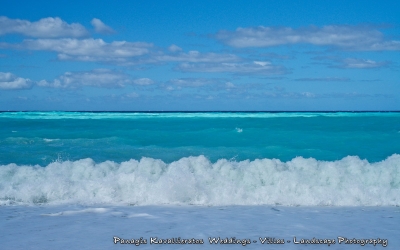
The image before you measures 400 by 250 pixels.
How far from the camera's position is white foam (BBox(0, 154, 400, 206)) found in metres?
7.37

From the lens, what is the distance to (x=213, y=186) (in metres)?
8.45

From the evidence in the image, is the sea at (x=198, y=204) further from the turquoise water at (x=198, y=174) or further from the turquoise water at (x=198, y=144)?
the turquoise water at (x=198, y=144)

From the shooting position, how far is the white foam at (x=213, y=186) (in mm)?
7367

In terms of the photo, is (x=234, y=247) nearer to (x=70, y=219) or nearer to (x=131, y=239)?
(x=131, y=239)

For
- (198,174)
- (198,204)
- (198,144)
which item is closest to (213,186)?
(198,174)

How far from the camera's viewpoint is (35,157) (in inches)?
502

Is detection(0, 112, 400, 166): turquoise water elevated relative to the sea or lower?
elevated

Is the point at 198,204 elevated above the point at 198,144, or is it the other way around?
the point at 198,144

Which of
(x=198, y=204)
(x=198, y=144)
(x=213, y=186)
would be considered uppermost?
(x=198, y=144)

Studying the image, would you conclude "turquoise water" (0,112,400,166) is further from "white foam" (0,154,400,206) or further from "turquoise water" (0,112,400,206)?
"white foam" (0,154,400,206)

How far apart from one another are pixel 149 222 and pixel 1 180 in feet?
17.1

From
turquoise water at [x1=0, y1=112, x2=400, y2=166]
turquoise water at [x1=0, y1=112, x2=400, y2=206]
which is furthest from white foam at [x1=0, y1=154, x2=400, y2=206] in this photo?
turquoise water at [x1=0, y1=112, x2=400, y2=166]

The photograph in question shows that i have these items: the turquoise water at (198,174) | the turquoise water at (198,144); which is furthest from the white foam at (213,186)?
the turquoise water at (198,144)

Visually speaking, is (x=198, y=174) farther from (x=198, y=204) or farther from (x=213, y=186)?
(x=198, y=204)
